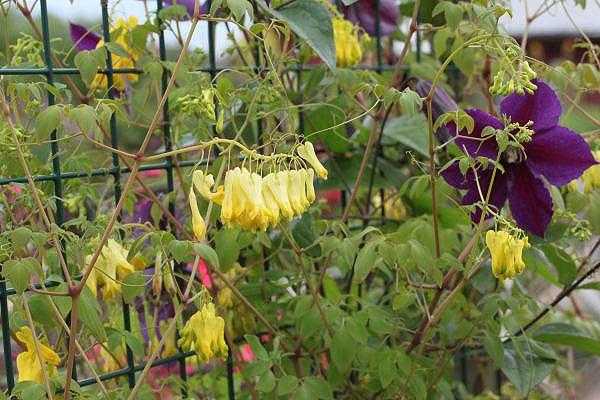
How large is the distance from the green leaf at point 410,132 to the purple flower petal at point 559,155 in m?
0.34

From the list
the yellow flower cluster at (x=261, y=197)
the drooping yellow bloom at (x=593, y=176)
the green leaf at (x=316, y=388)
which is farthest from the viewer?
the drooping yellow bloom at (x=593, y=176)

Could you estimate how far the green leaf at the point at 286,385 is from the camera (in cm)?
107

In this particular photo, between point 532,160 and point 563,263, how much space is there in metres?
0.26

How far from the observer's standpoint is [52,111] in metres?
0.85

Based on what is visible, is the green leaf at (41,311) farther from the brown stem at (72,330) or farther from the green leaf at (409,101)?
the green leaf at (409,101)

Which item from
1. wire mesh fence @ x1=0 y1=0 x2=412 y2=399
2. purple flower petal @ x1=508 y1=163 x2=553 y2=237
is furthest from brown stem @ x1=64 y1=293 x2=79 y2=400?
purple flower petal @ x1=508 y1=163 x2=553 y2=237

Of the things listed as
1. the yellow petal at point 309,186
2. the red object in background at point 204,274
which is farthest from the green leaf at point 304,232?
the yellow petal at point 309,186

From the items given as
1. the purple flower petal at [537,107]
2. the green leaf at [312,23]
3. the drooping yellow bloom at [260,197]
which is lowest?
the drooping yellow bloom at [260,197]

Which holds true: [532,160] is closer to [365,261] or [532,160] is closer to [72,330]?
[365,261]

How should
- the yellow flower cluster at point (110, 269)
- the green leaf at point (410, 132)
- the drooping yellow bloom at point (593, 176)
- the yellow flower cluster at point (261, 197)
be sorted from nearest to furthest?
1. the yellow flower cluster at point (261, 197)
2. the yellow flower cluster at point (110, 269)
3. the drooping yellow bloom at point (593, 176)
4. the green leaf at point (410, 132)

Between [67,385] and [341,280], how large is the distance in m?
0.73

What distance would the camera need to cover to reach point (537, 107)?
106cm

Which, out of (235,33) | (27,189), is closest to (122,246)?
(27,189)

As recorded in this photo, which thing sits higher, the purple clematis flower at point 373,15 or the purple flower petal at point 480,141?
the purple clematis flower at point 373,15
